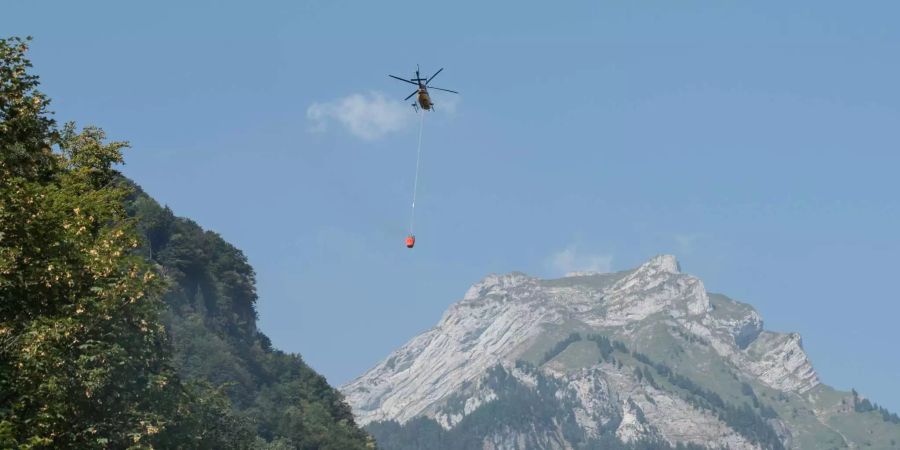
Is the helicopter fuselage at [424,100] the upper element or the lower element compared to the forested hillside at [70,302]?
upper

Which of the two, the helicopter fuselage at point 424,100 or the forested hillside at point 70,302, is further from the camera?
the helicopter fuselage at point 424,100

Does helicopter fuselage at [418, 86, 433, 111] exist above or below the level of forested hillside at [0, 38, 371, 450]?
above

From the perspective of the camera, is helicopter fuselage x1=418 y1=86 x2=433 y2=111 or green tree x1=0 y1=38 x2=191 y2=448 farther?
helicopter fuselage x1=418 y1=86 x2=433 y2=111

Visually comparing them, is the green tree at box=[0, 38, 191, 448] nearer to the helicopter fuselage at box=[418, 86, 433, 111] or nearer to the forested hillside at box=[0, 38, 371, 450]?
the forested hillside at box=[0, 38, 371, 450]

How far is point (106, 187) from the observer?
6669 cm

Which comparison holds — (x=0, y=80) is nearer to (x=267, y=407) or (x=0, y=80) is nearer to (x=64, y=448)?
(x=64, y=448)

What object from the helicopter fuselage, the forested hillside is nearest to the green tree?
the forested hillside

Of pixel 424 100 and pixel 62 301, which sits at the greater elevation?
pixel 424 100

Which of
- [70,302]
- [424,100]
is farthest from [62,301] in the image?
[424,100]

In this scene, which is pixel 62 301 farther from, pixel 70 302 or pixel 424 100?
pixel 424 100

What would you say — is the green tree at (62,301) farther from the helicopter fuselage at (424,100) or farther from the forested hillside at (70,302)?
the helicopter fuselage at (424,100)

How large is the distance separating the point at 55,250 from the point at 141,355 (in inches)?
503

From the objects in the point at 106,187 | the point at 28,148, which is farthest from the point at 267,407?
the point at 28,148

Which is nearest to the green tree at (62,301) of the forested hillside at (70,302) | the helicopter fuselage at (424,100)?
the forested hillside at (70,302)
